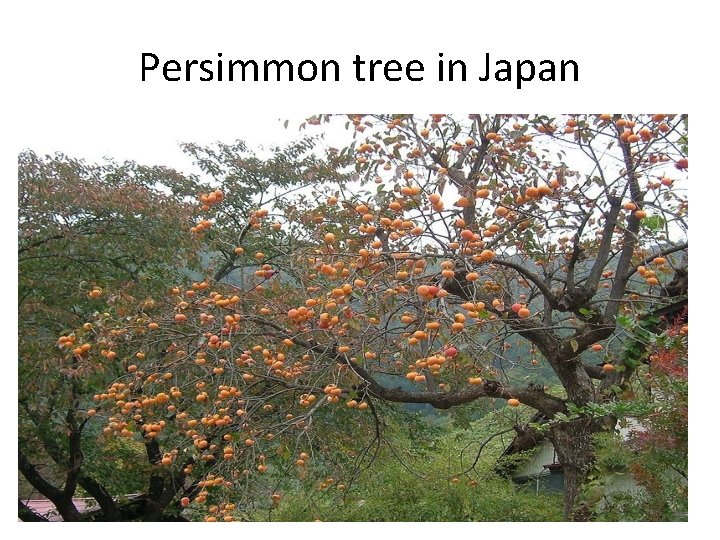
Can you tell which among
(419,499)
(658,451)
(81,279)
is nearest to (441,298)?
(658,451)

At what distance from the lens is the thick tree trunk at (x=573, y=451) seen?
2998mm

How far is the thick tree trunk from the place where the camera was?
2998mm

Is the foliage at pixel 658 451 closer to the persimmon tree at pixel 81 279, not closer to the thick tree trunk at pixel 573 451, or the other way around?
the thick tree trunk at pixel 573 451

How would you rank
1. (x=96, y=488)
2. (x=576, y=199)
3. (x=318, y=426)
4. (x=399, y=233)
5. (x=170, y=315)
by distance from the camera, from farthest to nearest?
1. (x=96, y=488)
2. (x=318, y=426)
3. (x=170, y=315)
4. (x=576, y=199)
5. (x=399, y=233)

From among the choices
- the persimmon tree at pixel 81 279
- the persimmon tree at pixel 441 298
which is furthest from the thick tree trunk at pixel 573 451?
the persimmon tree at pixel 81 279

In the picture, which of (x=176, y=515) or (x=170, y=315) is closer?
(x=170, y=315)

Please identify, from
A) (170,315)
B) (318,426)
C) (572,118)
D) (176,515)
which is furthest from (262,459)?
(176,515)

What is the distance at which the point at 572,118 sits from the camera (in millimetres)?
2729

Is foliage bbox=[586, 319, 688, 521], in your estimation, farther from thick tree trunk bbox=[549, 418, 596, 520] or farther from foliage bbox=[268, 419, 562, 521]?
foliage bbox=[268, 419, 562, 521]

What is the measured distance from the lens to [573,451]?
305cm

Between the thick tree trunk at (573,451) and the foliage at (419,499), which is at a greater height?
the thick tree trunk at (573,451)

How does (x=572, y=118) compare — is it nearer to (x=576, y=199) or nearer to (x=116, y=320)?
(x=576, y=199)

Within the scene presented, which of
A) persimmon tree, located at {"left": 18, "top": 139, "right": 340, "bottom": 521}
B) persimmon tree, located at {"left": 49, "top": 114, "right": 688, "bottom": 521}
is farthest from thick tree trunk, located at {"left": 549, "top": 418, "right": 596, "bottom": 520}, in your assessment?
persimmon tree, located at {"left": 18, "top": 139, "right": 340, "bottom": 521}

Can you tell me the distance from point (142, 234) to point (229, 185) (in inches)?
51.9
